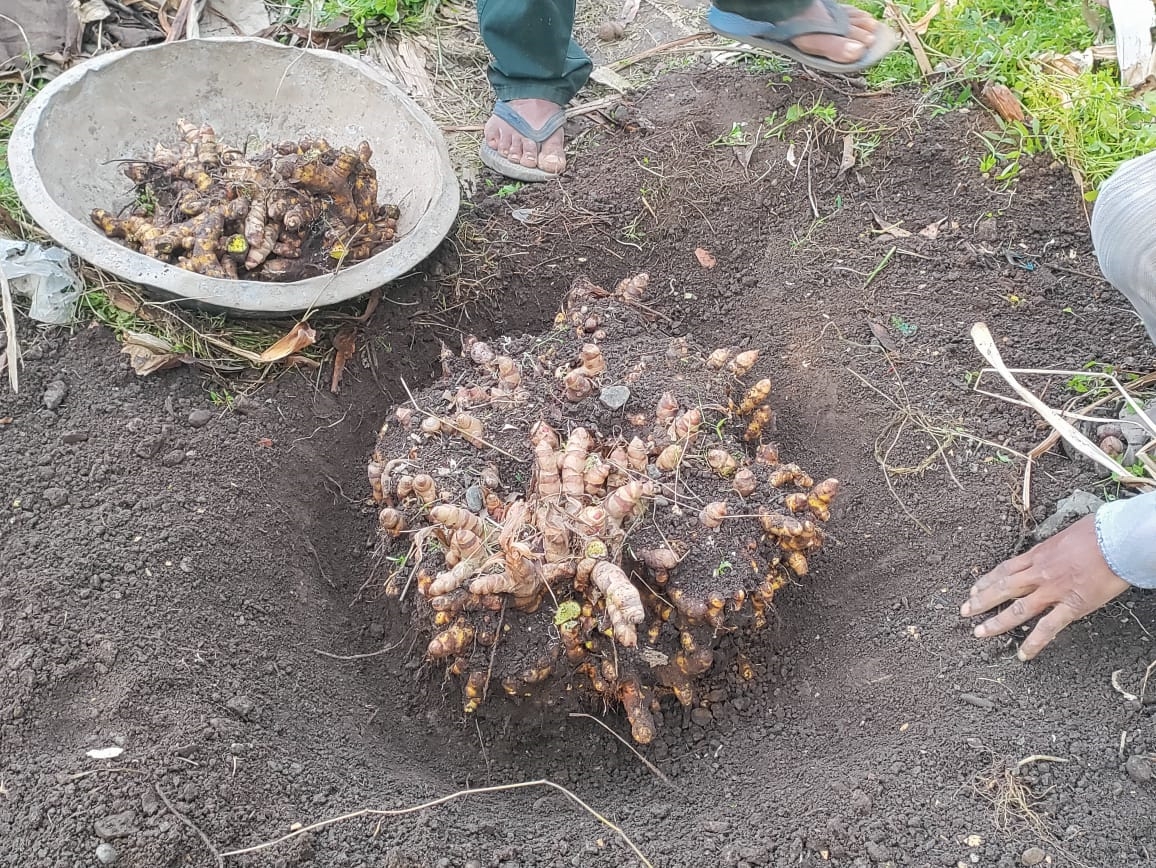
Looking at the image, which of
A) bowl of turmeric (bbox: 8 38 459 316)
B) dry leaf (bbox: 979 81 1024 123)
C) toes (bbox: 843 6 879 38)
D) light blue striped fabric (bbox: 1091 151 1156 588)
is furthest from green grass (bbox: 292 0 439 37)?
light blue striped fabric (bbox: 1091 151 1156 588)

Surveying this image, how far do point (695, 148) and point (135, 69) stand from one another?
1.79 metres

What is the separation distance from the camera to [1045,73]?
291cm

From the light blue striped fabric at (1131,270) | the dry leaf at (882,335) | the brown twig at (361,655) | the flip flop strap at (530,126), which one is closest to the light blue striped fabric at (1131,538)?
the light blue striped fabric at (1131,270)

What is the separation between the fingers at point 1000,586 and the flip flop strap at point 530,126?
2.03 meters

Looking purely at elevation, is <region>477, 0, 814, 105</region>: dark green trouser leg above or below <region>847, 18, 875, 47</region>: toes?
below

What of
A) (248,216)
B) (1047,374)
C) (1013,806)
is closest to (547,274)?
(248,216)

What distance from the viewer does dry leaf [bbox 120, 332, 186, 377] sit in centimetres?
232

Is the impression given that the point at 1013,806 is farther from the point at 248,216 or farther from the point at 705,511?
the point at 248,216

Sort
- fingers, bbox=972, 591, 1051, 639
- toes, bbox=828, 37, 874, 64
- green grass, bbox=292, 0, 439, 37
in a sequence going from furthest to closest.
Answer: green grass, bbox=292, 0, 439, 37
toes, bbox=828, 37, 874, 64
fingers, bbox=972, 591, 1051, 639

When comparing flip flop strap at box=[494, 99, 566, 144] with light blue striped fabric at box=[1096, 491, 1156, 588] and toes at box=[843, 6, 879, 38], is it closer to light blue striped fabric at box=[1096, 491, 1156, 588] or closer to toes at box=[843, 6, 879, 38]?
toes at box=[843, 6, 879, 38]

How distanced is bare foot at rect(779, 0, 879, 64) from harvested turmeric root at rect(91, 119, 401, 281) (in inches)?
55.7

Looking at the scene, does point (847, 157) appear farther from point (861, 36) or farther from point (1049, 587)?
point (1049, 587)

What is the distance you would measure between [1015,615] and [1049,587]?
0.30 feet

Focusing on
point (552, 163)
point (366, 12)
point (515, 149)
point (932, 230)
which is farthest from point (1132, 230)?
point (366, 12)
